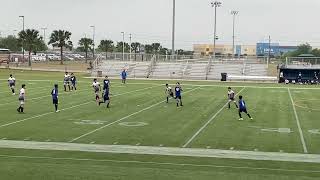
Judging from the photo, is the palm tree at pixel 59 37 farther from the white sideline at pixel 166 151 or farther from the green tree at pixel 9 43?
the white sideline at pixel 166 151

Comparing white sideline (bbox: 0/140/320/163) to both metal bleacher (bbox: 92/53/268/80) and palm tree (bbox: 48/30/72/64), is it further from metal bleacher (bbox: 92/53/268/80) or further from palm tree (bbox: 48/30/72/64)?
palm tree (bbox: 48/30/72/64)

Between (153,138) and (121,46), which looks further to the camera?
(121,46)

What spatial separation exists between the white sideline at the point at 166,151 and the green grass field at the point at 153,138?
0.11 ft

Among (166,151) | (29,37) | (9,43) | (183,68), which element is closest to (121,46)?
(9,43)

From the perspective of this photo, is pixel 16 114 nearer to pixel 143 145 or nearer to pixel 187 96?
pixel 143 145

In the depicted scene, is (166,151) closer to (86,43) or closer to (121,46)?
(86,43)

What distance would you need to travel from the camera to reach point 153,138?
1992 cm

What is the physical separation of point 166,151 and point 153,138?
265 cm

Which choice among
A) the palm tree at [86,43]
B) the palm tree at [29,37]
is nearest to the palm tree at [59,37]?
the palm tree at [29,37]

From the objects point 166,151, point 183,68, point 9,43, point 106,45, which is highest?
point 9,43

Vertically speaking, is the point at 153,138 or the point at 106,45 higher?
the point at 106,45

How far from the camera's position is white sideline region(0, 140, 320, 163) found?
16.4m

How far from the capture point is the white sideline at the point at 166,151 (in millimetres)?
16375

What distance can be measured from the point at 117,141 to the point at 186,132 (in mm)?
3451
